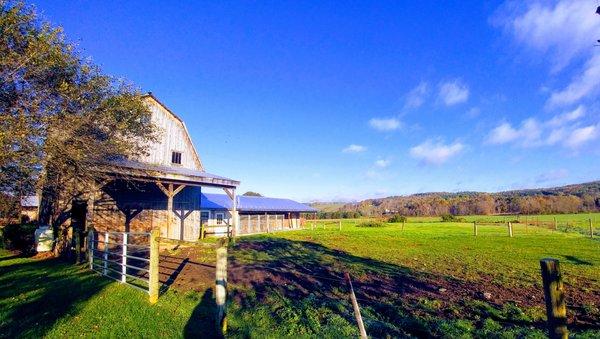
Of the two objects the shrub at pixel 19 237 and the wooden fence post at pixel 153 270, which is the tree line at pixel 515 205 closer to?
the shrub at pixel 19 237

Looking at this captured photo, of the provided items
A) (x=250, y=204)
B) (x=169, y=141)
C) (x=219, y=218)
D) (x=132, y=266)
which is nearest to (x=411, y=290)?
(x=132, y=266)

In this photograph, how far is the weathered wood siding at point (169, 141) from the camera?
21.7 meters

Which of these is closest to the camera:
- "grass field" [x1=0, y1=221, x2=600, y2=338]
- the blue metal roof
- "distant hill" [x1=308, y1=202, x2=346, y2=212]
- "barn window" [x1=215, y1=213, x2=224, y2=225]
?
"grass field" [x1=0, y1=221, x2=600, y2=338]

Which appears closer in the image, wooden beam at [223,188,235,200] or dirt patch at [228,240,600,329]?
dirt patch at [228,240,600,329]

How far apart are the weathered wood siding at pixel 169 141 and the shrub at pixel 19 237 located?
674 centimetres

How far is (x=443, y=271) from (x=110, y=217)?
16280 mm

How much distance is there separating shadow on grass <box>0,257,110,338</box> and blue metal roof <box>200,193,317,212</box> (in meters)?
18.0

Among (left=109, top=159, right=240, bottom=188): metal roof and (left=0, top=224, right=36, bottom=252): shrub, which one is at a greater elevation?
(left=109, top=159, right=240, bottom=188): metal roof

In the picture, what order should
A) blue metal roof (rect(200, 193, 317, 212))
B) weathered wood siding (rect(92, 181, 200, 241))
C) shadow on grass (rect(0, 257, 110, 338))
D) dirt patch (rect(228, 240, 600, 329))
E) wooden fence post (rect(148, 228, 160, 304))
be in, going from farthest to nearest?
blue metal roof (rect(200, 193, 317, 212)), weathered wood siding (rect(92, 181, 200, 241)), wooden fence post (rect(148, 228, 160, 304)), dirt patch (rect(228, 240, 600, 329)), shadow on grass (rect(0, 257, 110, 338))

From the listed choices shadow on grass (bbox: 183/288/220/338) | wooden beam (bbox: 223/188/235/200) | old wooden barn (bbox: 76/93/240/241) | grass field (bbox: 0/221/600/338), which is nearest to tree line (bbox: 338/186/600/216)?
old wooden barn (bbox: 76/93/240/241)

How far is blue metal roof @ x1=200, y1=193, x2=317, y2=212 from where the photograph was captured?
31.4 m

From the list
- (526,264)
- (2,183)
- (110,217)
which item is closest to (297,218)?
(110,217)

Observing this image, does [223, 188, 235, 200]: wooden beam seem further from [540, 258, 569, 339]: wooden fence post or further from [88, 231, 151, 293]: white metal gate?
[540, 258, 569, 339]: wooden fence post

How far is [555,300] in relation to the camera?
119 inches
